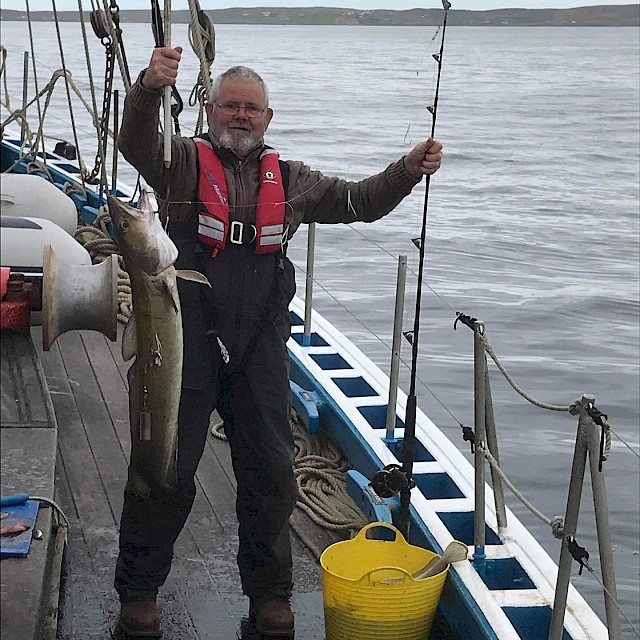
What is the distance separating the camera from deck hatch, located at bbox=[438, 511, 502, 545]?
4152mm

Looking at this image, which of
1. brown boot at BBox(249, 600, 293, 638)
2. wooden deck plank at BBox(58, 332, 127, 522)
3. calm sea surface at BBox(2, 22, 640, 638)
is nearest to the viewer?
brown boot at BBox(249, 600, 293, 638)

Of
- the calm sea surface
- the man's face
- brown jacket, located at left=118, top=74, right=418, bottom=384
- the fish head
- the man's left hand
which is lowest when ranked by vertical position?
the calm sea surface

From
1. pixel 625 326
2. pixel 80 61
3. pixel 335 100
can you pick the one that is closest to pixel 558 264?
pixel 625 326

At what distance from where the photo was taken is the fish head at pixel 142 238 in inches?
89.4

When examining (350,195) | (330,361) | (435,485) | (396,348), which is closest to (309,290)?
(330,361)

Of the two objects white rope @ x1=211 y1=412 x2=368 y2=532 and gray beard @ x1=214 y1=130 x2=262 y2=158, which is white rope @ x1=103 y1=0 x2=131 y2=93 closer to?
gray beard @ x1=214 y1=130 x2=262 y2=158

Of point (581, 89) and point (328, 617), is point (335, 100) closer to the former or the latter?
point (581, 89)

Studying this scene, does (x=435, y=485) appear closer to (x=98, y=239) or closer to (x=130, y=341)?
(x=130, y=341)

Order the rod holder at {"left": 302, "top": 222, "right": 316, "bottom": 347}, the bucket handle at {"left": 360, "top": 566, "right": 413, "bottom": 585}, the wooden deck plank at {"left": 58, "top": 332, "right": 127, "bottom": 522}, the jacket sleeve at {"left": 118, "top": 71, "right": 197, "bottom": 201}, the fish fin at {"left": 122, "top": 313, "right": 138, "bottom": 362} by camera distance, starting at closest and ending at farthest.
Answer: the fish fin at {"left": 122, "top": 313, "right": 138, "bottom": 362} → the jacket sleeve at {"left": 118, "top": 71, "right": 197, "bottom": 201} → the bucket handle at {"left": 360, "top": 566, "right": 413, "bottom": 585} → the wooden deck plank at {"left": 58, "top": 332, "right": 127, "bottom": 522} → the rod holder at {"left": 302, "top": 222, "right": 316, "bottom": 347}

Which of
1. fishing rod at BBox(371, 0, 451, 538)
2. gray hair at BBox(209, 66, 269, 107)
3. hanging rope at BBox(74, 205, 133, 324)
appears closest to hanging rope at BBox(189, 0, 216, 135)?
gray hair at BBox(209, 66, 269, 107)

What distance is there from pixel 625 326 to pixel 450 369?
3.24 metres

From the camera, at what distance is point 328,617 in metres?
3.59

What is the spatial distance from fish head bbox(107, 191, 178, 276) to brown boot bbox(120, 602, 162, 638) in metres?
1.68

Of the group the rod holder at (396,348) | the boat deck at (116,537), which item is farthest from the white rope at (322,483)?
the rod holder at (396,348)
